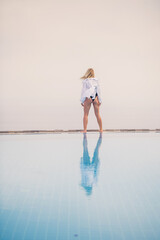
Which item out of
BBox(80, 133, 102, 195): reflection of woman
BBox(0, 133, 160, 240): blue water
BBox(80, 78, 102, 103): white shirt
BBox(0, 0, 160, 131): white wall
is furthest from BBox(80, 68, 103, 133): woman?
BBox(0, 133, 160, 240): blue water

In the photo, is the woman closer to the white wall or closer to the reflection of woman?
the white wall

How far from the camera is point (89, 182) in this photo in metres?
1.76

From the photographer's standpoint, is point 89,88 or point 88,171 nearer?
point 88,171

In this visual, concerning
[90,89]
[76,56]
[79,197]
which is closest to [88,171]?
[79,197]

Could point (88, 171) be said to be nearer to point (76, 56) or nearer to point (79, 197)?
point (79, 197)

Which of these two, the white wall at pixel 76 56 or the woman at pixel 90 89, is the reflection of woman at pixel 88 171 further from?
the white wall at pixel 76 56

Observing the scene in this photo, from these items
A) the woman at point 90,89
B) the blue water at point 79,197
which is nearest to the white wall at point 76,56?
the woman at point 90,89

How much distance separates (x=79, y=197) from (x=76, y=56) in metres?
6.07

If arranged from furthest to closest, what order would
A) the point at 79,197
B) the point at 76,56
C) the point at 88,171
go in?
the point at 76,56 < the point at 88,171 < the point at 79,197

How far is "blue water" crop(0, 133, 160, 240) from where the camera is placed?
113 centimetres

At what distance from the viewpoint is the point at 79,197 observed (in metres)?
1.48

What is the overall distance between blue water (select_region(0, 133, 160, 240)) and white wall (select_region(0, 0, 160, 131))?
4.29 m

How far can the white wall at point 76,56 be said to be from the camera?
6844mm

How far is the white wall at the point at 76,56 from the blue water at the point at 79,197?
429 cm
